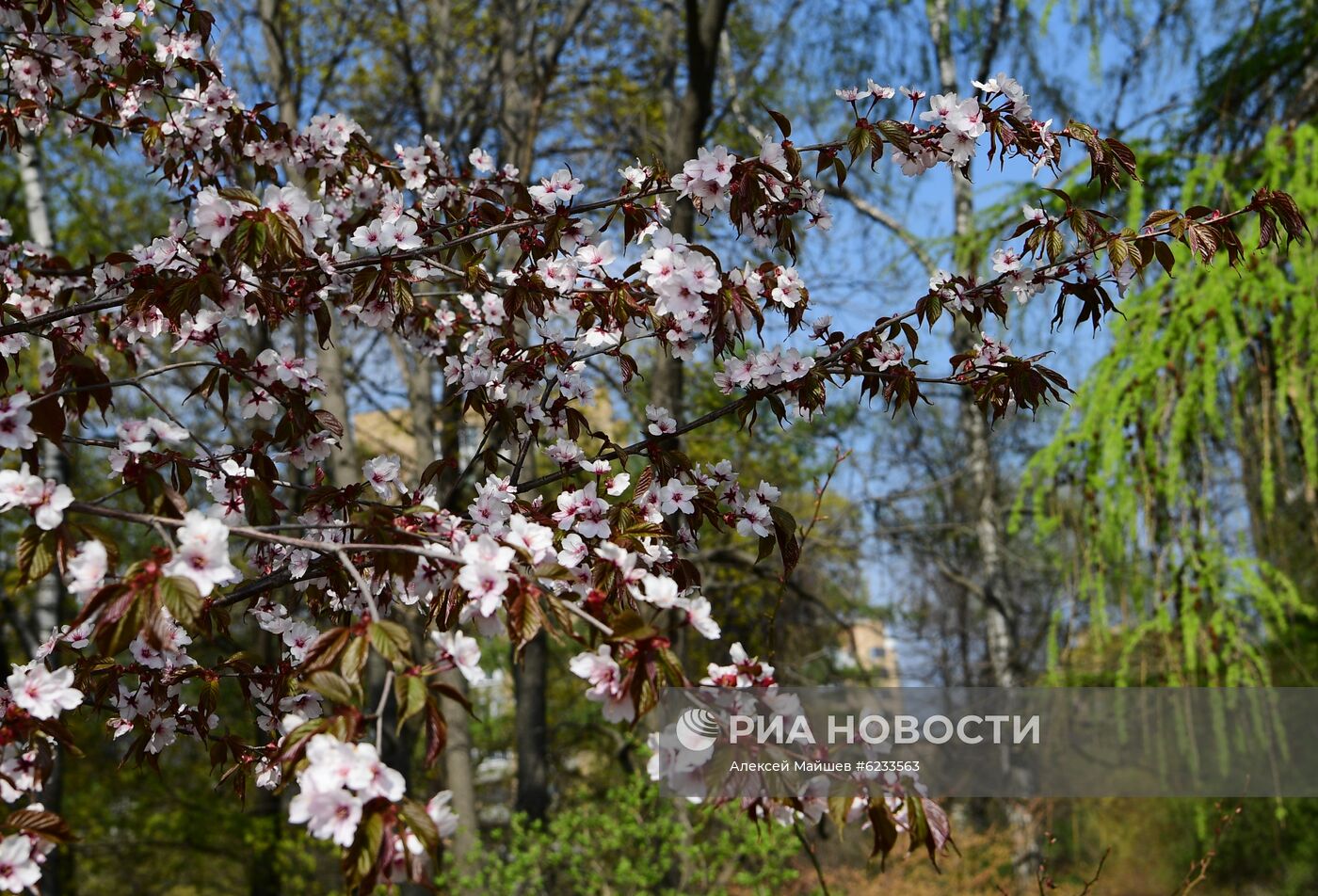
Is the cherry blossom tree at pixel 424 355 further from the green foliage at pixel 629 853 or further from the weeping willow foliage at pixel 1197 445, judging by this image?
the green foliage at pixel 629 853

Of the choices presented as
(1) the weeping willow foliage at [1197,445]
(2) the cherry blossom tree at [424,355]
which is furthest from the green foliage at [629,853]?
(2) the cherry blossom tree at [424,355]

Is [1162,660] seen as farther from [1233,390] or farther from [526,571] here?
[526,571]

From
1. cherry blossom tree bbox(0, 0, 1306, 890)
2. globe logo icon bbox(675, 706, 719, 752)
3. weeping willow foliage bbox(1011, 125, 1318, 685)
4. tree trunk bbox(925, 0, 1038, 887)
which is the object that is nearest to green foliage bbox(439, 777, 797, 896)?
weeping willow foliage bbox(1011, 125, 1318, 685)

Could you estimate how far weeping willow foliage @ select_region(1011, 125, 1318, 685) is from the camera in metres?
4.34

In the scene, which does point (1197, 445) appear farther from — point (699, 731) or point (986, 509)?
point (699, 731)

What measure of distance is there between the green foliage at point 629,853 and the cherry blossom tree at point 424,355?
341 centimetres

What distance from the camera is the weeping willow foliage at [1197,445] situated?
171 inches

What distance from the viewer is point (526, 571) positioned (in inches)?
56.6

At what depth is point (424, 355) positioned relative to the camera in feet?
9.34

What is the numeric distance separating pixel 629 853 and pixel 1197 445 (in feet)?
12.0

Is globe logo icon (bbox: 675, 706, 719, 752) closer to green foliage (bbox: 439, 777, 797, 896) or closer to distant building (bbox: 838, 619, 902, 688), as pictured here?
green foliage (bbox: 439, 777, 797, 896)

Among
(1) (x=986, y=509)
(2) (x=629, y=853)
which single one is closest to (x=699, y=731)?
(2) (x=629, y=853)

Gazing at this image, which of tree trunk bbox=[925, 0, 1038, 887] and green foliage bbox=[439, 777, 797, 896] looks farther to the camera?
tree trunk bbox=[925, 0, 1038, 887]

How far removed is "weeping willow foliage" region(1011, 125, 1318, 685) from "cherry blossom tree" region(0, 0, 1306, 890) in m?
2.69
